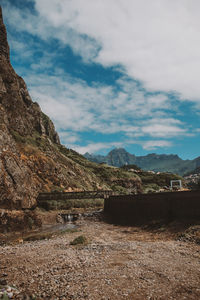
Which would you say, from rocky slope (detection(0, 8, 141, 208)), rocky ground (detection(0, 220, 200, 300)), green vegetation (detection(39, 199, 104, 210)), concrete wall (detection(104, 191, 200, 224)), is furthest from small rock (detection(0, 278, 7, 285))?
green vegetation (detection(39, 199, 104, 210))

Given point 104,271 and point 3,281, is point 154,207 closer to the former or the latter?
point 104,271

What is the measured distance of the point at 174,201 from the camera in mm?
23859

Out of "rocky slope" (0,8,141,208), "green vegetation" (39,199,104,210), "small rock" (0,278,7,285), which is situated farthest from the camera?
"green vegetation" (39,199,104,210)

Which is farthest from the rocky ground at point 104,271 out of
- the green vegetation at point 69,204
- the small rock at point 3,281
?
the green vegetation at point 69,204

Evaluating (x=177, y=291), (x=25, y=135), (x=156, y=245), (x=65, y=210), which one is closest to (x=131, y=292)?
(x=177, y=291)

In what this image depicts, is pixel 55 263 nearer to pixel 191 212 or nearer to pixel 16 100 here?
pixel 191 212

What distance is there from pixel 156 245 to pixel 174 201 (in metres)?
8.30

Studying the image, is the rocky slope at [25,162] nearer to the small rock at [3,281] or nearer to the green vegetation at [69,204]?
the green vegetation at [69,204]

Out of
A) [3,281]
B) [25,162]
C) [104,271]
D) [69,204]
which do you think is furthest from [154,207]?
[25,162]

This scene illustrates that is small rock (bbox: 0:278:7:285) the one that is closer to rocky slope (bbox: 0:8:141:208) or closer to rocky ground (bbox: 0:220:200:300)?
rocky ground (bbox: 0:220:200:300)

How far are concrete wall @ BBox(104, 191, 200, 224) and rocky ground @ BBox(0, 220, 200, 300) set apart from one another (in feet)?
17.1

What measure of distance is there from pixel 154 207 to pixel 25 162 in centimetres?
3482

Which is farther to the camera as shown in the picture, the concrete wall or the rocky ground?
the concrete wall

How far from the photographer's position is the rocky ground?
9.02 meters
